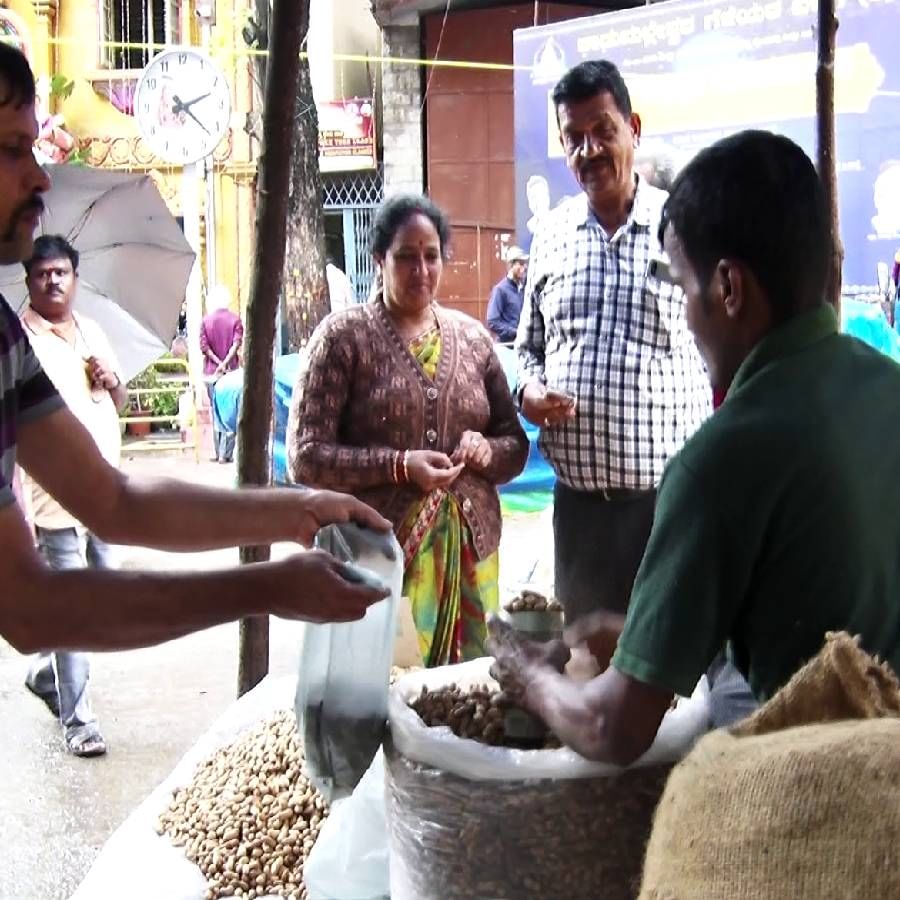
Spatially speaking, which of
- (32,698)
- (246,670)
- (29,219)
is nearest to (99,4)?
(32,698)

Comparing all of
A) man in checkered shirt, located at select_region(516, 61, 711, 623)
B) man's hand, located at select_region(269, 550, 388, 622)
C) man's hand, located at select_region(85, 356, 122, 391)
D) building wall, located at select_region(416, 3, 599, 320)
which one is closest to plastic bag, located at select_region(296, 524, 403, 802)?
man's hand, located at select_region(269, 550, 388, 622)

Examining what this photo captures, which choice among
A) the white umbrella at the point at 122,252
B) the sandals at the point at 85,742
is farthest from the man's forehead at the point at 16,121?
the white umbrella at the point at 122,252

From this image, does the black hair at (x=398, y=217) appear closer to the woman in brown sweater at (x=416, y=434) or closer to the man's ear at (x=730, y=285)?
the woman in brown sweater at (x=416, y=434)

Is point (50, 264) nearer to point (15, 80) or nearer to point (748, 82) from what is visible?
point (15, 80)

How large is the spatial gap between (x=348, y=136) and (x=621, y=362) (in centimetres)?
1196

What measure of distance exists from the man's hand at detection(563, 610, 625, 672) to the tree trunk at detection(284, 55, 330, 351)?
675cm

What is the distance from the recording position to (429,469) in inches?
113

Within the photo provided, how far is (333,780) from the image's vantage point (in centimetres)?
194

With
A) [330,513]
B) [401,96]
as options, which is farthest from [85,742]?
[401,96]

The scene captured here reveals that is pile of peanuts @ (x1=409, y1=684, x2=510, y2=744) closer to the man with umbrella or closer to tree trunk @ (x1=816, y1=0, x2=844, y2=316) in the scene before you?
the man with umbrella

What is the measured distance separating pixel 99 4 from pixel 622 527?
14990 mm

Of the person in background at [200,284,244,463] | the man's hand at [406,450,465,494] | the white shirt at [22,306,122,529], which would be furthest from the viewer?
the person in background at [200,284,244,463]

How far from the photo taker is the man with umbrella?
151 centimetres

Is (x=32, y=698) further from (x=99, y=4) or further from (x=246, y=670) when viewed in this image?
(x=99, y=4)
